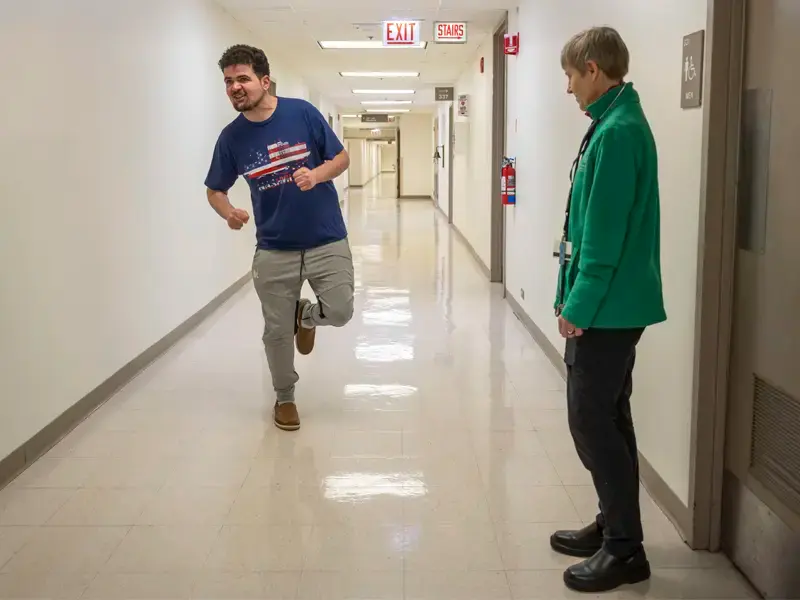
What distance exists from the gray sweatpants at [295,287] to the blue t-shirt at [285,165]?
0.05 metres

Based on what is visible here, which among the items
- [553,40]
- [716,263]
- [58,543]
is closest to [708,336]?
[716,263]

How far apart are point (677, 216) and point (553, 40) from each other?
2.72 metres

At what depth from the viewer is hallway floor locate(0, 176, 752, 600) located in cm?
236

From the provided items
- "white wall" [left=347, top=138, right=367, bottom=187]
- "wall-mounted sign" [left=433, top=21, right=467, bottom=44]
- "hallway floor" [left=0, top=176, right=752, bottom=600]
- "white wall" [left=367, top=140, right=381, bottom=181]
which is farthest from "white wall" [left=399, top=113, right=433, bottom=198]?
"hallway floor" [left=0, top=176, right=752, bottom=600]

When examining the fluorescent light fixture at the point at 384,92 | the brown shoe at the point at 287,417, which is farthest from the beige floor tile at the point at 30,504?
the fluorescent light fixture at the point at 384,92

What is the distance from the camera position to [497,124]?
8109 mm

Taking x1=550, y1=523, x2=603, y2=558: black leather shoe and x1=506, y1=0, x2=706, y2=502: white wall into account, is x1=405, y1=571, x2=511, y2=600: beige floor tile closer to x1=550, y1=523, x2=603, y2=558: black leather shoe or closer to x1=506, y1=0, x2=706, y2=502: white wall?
x1=550, y1=523, x2=603, y2=558: black leather shoe

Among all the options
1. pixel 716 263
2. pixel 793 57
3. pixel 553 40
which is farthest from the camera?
pixel 553 40

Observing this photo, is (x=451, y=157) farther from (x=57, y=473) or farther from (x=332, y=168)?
(x=57, y=473)

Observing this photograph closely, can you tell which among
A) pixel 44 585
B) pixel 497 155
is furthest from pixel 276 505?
pixel 497 155

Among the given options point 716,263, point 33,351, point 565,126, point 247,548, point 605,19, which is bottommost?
point 247,548

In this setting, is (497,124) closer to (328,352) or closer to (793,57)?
(328,352)

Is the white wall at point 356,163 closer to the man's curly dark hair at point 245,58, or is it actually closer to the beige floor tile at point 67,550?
the man's curly dark hair at point 245,58

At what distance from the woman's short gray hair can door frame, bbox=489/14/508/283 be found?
5.88m
